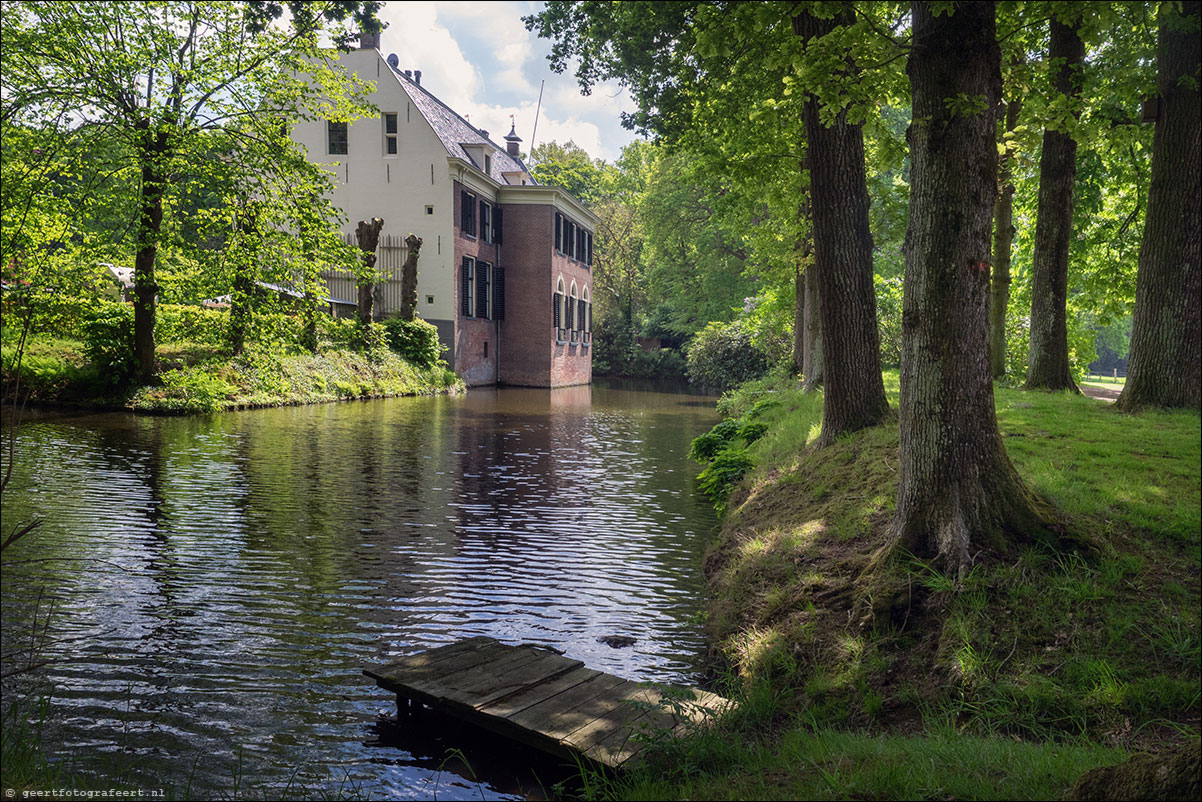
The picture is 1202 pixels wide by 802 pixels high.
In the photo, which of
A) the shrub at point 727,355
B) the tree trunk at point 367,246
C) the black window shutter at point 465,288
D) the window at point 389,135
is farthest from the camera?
the shrub at point 727,355

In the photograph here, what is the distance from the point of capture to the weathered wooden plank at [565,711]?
4.52 m

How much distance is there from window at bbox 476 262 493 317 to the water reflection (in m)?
20.0

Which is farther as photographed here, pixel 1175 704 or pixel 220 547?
pixel 220 547

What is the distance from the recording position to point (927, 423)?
230 inches

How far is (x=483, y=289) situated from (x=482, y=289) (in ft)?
0.42

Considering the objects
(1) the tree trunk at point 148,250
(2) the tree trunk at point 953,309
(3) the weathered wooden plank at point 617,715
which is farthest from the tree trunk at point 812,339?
(1) the tree trunk at point 148,250

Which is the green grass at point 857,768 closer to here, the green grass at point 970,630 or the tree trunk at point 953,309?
the green grass at point 970,630

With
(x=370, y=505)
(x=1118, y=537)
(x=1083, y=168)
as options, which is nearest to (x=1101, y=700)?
(x=1118, y=537)

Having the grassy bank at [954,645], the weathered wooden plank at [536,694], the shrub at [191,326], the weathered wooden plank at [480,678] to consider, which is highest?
the shrub at [191,326]

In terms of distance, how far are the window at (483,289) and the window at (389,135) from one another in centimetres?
551

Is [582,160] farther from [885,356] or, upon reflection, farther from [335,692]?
[335,692]

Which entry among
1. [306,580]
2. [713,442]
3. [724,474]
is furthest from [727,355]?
[306,580]

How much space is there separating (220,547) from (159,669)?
315cm

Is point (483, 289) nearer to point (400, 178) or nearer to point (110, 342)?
point (400, 178)
